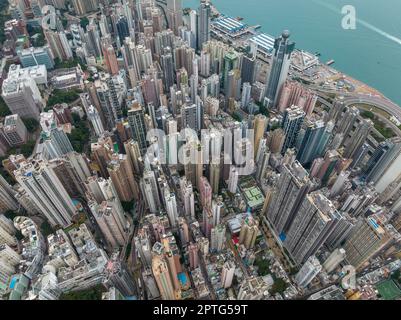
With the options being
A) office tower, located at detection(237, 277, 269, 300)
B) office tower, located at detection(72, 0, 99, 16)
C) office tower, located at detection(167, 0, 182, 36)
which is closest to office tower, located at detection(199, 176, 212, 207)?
office tower, located at detection(237, 277, 269, 300)

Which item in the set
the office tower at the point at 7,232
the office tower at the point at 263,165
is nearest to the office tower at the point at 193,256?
the office tower at the point at 263,165

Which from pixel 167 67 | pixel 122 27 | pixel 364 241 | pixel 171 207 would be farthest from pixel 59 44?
pixel 364 241

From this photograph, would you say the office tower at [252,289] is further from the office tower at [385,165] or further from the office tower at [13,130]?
the office tower at [13,130]

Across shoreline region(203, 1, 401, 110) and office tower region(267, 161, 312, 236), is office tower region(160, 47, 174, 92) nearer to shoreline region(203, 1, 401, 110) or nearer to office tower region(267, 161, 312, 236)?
office tower region(267, 161, 312, 236)

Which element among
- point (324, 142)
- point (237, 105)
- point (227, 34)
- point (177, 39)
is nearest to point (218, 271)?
point (324, 142)
